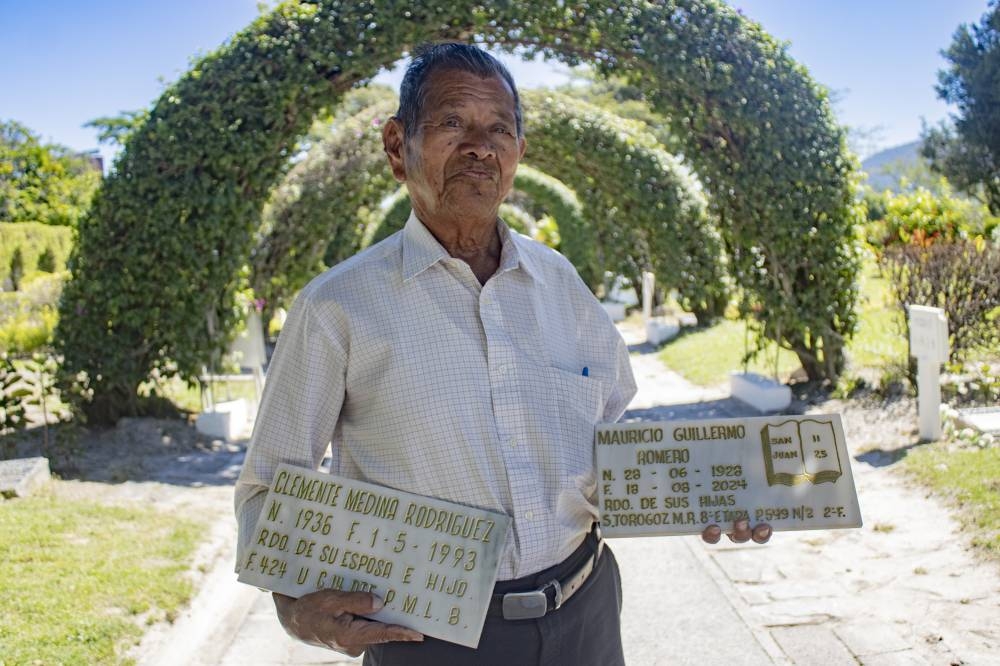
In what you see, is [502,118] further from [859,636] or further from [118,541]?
[118,541]

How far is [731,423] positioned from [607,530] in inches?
12.9

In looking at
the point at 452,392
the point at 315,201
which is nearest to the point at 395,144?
the point at 452,392

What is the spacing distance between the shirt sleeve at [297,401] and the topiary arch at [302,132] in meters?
5.93

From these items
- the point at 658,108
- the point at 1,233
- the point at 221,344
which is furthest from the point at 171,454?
the point at 1,233

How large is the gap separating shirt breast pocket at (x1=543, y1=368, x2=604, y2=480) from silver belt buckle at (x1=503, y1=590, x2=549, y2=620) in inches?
9.1

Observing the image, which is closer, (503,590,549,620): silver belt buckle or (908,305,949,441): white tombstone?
(503,590,549,620): silver belt buckle

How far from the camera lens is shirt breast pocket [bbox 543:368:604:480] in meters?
1.58

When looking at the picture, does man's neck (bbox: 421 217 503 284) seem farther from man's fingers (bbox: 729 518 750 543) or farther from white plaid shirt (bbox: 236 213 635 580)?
Answer: man's fingers (bbox: 729 518 750 543)

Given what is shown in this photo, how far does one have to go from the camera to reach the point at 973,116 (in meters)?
21.4

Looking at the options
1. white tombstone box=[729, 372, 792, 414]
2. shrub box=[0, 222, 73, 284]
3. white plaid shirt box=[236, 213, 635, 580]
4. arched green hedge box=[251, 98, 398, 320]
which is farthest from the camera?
shrub box=[0, 222, 73, 284]

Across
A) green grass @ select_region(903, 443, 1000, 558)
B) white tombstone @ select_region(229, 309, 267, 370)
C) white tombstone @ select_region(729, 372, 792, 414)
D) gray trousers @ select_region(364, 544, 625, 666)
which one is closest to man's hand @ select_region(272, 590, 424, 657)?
gray trousers @ select_region(364, 544, 625, 666)

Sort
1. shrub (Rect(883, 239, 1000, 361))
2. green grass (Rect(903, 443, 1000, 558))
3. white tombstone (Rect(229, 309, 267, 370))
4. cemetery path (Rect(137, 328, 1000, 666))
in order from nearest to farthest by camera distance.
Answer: cemetery path (Rect(137, 328, 1000, 666)) → green grass (Rect(903, 443, 1000, 558)) → shrub (Rect(883, 239, 1000, 361)) → white tombstone (Rect(229, 309, 267, 370))

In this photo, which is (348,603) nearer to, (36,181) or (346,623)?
(346,623)

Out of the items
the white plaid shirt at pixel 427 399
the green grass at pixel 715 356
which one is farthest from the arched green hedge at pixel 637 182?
the white plaid shirt at pixel 427 399
